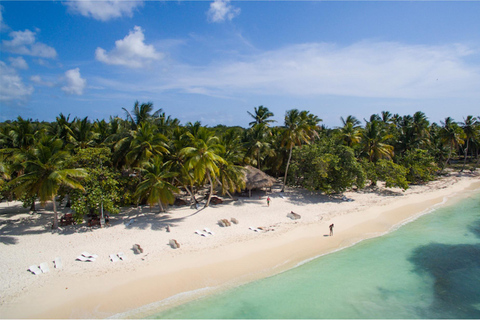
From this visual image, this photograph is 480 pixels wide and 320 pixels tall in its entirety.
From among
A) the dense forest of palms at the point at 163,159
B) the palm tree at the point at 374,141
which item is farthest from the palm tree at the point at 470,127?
the palm tree at the point at 374,141

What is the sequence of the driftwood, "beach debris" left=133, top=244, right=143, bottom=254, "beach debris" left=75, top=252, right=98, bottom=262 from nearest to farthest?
"beach debris" left=75, top=252, right=98, bottom=262 → "beach debris" left=133, top=244, right=143, bottom=254 → the driftwood

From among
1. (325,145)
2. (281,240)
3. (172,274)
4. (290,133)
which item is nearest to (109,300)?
(172,274)

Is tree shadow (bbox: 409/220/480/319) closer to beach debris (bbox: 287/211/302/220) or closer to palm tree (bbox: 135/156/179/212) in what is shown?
beach debris (bbox: 287/211/302/220)

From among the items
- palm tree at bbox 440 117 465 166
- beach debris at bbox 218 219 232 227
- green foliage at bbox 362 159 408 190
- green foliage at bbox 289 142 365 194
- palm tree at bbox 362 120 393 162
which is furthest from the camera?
palm tree at bbox 440 117 465 166

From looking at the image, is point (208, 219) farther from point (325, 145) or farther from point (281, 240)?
point (325, 145)

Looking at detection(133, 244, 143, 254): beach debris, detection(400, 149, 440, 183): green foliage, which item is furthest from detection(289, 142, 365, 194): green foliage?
detection(133, 244, 143, 254): beach debris

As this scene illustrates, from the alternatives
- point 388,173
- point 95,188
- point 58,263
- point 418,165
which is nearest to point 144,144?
point 95,188

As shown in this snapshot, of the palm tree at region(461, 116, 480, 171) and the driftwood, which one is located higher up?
the palm tree at region(461, 116, 480, 171)
